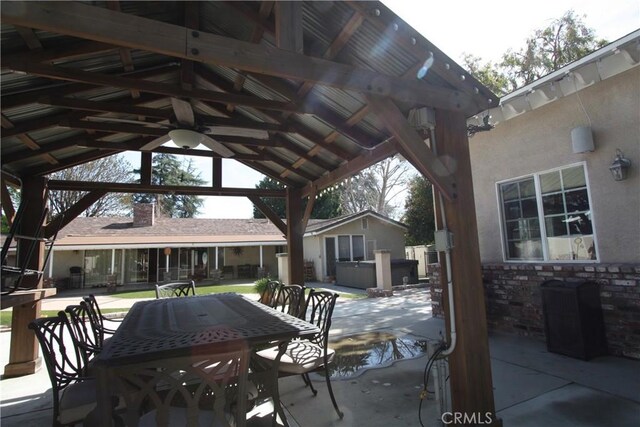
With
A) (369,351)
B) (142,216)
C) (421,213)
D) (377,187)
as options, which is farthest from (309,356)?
(377,187)

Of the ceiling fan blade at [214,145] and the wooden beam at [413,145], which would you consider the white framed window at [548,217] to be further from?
the ceiling fan blade at [214,145]

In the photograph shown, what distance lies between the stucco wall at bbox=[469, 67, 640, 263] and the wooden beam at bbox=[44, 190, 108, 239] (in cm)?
687

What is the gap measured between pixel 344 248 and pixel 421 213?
416cm

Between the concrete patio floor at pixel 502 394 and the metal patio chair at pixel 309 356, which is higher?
the metal patio chair at pixel 309 356

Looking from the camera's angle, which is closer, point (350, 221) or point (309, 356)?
point (309, 356)

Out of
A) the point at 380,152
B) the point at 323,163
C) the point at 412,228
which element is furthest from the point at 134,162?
the point at 380,152

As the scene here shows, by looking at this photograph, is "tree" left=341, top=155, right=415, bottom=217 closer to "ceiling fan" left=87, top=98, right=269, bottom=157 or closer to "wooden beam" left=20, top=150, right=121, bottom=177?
"wooden beam" left=20, top=150, right=121, bottom=177

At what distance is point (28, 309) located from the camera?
472cm

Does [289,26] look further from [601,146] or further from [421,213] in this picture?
[421,213]

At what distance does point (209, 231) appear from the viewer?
19844mm

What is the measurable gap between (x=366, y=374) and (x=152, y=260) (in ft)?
60.6

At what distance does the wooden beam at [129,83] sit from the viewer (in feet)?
8.79

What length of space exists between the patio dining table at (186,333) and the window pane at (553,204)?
453cm

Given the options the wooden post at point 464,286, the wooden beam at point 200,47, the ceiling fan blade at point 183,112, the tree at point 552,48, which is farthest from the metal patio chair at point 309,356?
the tree at point 552,48
